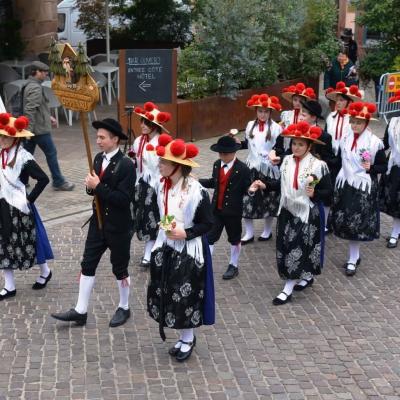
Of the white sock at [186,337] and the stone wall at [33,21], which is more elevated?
the stone wall at [33,21]

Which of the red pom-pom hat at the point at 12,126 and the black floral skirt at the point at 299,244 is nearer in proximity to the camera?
the red pom-pom hat at the point at 12,126

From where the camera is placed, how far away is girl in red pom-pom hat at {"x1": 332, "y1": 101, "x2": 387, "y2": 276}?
816cm

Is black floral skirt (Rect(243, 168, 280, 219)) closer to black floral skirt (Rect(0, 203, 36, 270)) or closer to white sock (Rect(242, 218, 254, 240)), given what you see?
white sock (Rect(242, 218, 254, 240))

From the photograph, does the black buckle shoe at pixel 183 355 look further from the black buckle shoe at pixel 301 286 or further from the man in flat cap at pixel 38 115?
the man in flat cap at pixel 38 115

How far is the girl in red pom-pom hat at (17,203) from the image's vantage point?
720 cm

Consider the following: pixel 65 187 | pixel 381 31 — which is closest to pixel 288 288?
pixel 65 187

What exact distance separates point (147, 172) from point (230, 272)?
53.0 inches

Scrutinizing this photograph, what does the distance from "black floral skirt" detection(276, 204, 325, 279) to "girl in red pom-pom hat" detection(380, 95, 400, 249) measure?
2.05 metres

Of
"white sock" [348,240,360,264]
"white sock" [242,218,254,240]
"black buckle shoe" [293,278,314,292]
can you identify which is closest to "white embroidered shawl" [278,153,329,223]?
"black buckle shoe" [293,278,314,292]

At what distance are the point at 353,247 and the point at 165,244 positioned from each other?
305 centimetres

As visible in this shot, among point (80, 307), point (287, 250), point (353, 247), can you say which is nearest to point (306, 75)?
point (353, 247)

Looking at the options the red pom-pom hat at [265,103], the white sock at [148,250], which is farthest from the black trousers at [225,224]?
the red pom-pom hat at [265,103]

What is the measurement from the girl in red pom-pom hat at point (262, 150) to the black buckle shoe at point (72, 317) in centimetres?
287

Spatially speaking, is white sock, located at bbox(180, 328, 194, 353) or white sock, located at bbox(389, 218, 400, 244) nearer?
white sock, located at bbox(180, 328, 194, 353)
